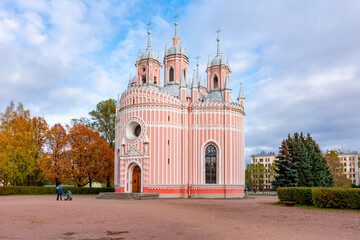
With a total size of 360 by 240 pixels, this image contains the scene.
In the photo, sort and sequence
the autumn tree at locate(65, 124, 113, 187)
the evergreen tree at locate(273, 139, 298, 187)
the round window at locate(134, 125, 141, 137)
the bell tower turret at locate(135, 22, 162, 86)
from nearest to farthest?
the evergreen tree at locate(273, 139, 298, 187)
the round window at locate(134, 125, 141, 137)
the bell tower turret at locate(135, 22, 162, 86)
the autumn tree at locate(65, 124, 113, 187)

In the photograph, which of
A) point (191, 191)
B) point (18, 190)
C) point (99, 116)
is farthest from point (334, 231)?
point (99, 116)

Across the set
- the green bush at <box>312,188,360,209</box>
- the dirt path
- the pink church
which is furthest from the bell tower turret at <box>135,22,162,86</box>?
the dirt path

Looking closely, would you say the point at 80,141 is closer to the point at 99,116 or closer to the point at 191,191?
the point at 99,116

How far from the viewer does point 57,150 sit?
1743 inches

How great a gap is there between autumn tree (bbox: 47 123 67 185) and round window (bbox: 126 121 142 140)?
493 inches

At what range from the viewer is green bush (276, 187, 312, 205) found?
23.7 meters

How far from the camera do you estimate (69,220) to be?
14602mm

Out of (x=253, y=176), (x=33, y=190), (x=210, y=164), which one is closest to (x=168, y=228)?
(x=210, y=164)

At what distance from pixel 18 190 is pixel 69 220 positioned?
95.3 ft

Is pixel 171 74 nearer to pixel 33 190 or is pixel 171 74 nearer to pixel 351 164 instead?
pixel 33 190

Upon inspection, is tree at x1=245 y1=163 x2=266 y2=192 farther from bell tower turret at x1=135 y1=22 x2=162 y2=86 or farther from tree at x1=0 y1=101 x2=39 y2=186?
tree at x1=0 y1=101 x2=39 y2=186

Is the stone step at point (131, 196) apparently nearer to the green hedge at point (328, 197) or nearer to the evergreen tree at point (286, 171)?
the evergreen tree at point (286, 171)

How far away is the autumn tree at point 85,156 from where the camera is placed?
43969 mm

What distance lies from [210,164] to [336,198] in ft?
56.0
